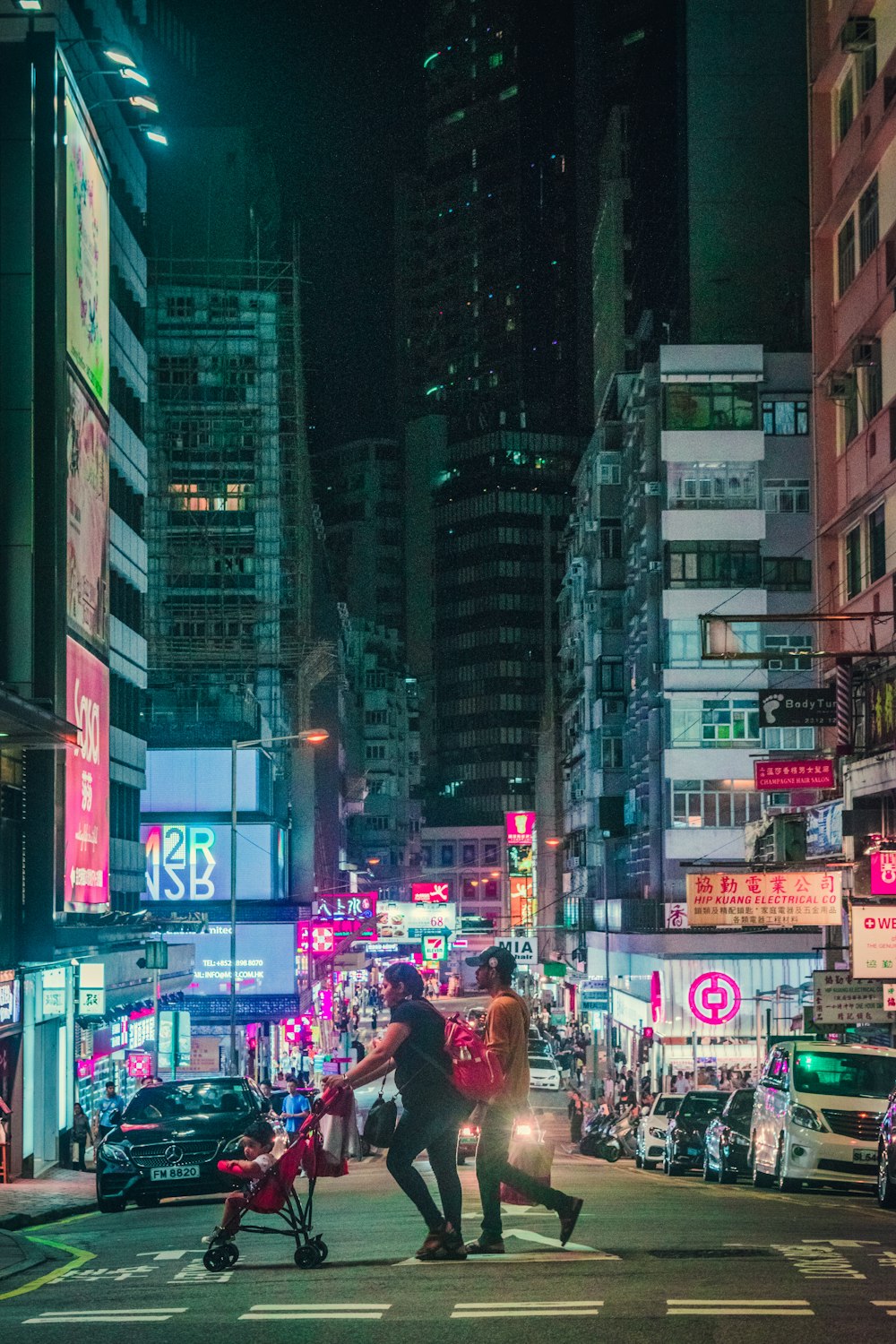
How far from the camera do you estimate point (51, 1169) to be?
110ft

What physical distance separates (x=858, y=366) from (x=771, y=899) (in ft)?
42.4

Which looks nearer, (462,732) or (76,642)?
(76,642)

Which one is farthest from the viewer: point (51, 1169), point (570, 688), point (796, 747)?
point (570, 688)

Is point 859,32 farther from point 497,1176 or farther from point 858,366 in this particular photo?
point 497,1176

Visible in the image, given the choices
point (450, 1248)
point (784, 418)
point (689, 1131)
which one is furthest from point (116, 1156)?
point (784, 418)

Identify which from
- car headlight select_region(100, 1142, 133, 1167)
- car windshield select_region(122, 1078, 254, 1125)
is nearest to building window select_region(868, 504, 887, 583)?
car windshield select_region(122, 1078, 254, 1125)

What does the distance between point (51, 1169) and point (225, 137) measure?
199ft

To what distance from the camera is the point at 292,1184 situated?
1180 centimetres

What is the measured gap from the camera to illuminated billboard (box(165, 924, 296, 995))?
70.6 m

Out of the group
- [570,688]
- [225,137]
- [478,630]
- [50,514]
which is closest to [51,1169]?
[50,514]

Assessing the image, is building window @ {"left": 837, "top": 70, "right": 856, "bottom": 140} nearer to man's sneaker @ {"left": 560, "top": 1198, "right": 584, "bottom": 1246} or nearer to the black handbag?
man's sneaker @ {"left": 560, "top": 1198, "right": 584, "bottom": 1246}

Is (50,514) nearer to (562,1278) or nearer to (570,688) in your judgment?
(562,1278)

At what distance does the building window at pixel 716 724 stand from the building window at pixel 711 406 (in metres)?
10.2

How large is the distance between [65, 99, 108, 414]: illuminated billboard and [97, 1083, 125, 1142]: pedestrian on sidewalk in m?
14.6
